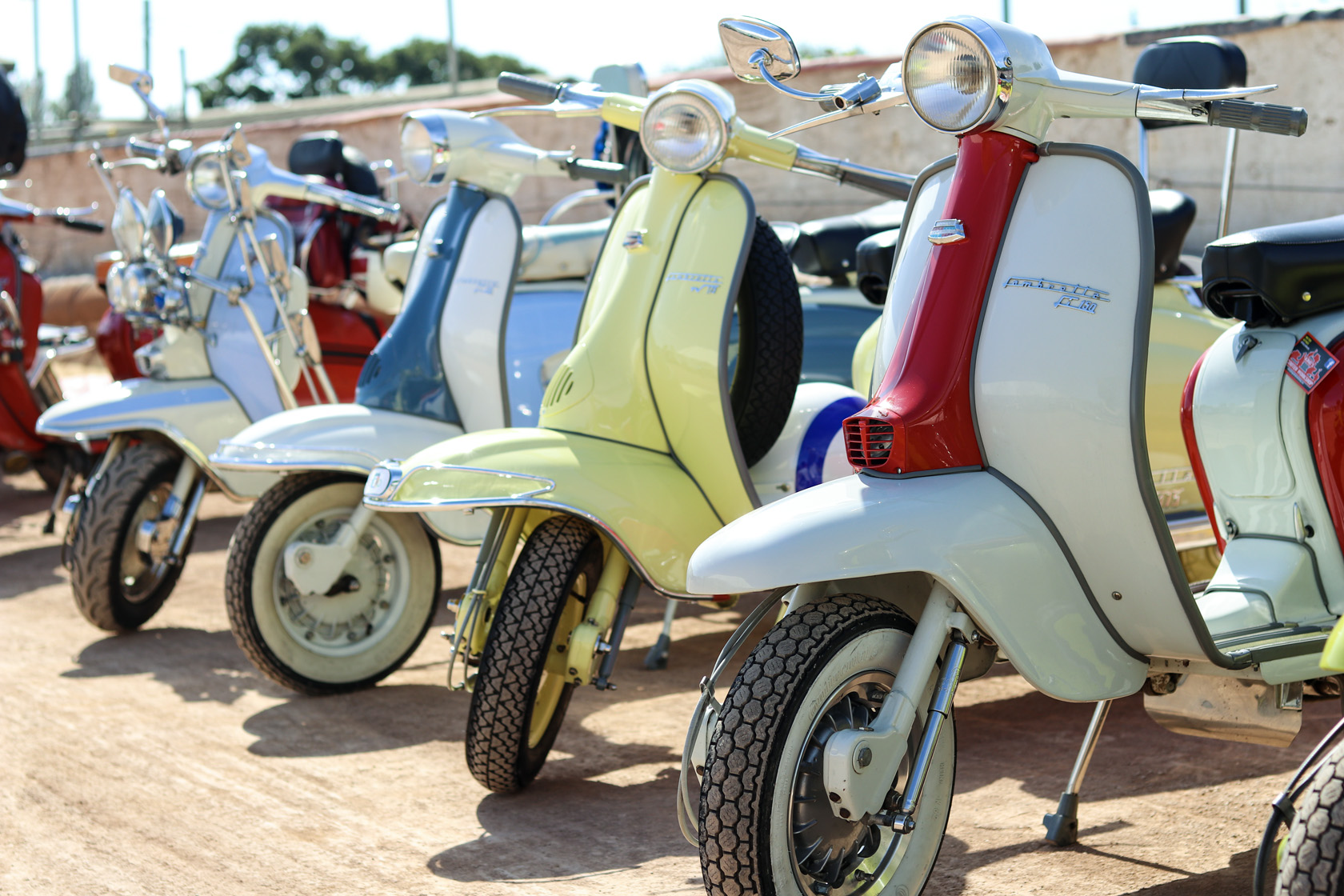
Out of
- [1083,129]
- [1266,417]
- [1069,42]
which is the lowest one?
[1266,417]

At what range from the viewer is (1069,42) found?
22.9 feet

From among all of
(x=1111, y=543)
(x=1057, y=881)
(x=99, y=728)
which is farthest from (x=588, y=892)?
(x=99, y=728)

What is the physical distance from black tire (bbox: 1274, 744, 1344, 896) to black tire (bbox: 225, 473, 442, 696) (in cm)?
261

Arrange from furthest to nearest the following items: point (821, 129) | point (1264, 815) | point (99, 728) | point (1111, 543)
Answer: point (821, 129) < point (99, 728) < point (1264, 815) < point (1111, 543)

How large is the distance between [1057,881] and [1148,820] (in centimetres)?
38

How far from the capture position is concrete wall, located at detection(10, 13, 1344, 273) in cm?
620

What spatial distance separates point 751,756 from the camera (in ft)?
6.56

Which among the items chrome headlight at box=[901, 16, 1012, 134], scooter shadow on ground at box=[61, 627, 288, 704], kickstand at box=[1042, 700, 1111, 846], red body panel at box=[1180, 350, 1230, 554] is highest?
chrome headlight at box=[901, 16, 1012, 134]

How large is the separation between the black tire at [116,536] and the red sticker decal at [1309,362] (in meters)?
3.40

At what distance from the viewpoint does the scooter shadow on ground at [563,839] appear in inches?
103

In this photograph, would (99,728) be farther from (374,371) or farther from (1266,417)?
(1266,417)

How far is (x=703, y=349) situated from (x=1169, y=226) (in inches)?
55.8

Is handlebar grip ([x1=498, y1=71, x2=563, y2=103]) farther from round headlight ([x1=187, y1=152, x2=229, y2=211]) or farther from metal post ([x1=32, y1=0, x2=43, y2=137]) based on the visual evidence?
metal post ([x1=32, y1=0, x2=43, y2=137])

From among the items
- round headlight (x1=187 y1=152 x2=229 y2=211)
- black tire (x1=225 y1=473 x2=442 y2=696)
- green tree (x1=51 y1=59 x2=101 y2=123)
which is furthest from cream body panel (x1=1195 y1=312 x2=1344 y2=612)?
green tree (x1=51 y1=59 x2=101 y2=123)
